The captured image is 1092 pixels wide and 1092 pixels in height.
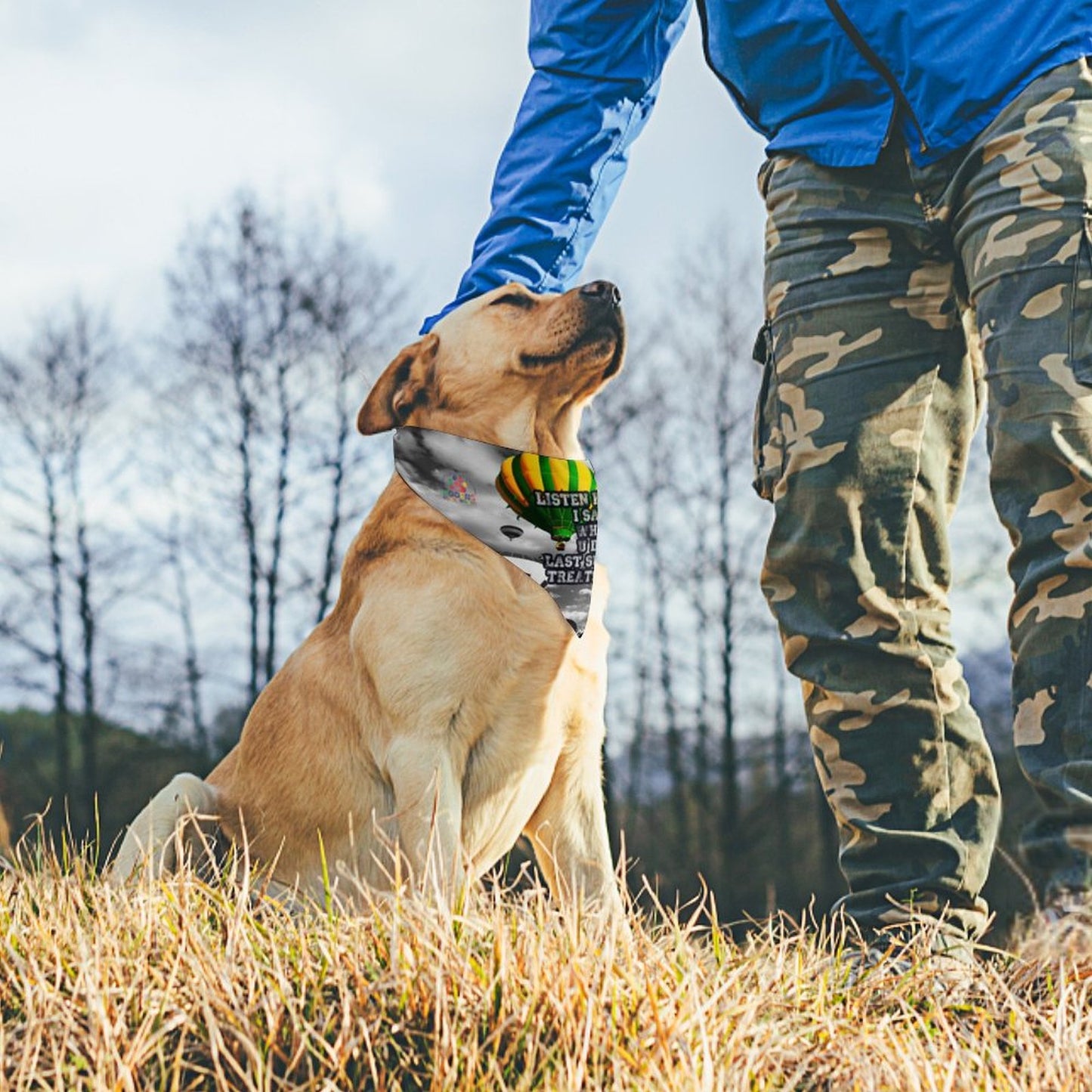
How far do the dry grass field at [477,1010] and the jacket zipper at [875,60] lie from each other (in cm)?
167

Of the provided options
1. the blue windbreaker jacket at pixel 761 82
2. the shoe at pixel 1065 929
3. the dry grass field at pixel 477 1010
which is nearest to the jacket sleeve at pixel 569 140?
the blue windbreaker jacket at pixel 761 82

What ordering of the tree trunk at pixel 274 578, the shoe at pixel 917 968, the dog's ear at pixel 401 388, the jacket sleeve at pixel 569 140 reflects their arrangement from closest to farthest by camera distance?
1. the shoe at pixel 917 968
2. the jacket sleeve at pixel 569 140
3. the dog's ear at pixel 401 388
4. the tree trunk at pixel 274 578

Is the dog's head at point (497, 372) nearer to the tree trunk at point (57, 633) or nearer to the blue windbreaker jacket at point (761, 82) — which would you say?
the blue windbreaker jacket at point (761, 82)

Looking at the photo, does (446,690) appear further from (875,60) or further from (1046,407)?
(875,60)

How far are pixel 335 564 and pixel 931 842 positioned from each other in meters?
13.2

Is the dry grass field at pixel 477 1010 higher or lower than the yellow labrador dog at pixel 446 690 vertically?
lower

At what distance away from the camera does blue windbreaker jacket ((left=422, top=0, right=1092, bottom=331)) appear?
8.11 ft

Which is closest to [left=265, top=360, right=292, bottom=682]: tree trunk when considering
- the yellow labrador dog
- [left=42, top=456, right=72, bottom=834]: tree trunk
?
[left=42, top=456, right=72, bottom=834]: tree trunk

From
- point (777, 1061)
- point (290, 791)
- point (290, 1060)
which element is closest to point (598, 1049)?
point (777, 1061)

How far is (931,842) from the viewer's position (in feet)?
8.30

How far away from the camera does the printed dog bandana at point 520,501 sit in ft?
9.62

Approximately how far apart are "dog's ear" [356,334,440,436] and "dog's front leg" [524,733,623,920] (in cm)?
100

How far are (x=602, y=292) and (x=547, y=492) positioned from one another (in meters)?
0.56

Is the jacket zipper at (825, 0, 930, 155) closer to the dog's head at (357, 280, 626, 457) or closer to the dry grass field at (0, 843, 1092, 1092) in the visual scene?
the dog's head at (357, 280, 626, 457)
